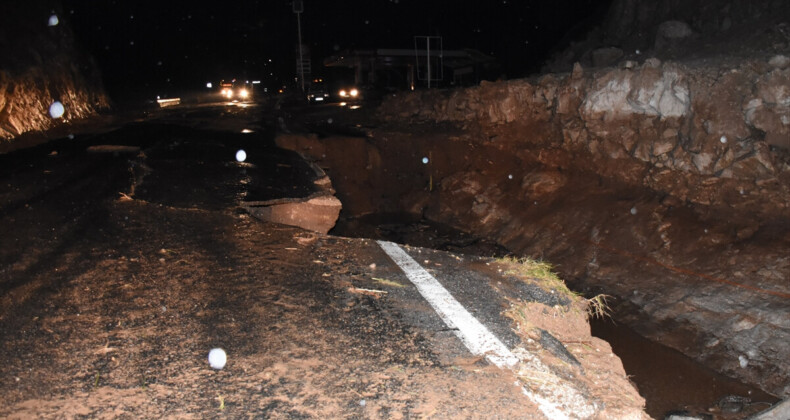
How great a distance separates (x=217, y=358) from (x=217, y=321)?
1.67ft

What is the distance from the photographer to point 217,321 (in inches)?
138

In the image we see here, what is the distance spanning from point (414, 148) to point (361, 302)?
495 inches

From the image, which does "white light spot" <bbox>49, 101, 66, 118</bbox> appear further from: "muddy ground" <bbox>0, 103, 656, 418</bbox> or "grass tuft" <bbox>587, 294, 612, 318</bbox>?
"grass tuft" <bbox>587, 294, 612, 318</bbox>

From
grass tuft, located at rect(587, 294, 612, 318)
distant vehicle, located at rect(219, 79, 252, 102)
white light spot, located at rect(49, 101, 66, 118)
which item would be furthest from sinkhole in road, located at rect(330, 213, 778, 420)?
distant vehicle, located at rect(219, 79, 252, 102)

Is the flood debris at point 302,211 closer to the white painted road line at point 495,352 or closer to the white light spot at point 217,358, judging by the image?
the white painted road line at point 495,352

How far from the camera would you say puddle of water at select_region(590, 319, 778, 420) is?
5.59 metres

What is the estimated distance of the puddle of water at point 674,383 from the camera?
5.59m

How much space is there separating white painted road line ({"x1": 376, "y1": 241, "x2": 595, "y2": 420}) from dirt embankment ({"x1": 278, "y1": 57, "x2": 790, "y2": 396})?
477cm

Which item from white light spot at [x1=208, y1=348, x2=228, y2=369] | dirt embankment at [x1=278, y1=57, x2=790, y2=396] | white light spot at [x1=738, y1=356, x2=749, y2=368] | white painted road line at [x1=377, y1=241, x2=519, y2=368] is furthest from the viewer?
dirt embankment at [x1=278, y1=57, x2=790, y2=396]

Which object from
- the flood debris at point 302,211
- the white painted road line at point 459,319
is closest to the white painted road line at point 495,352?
the white painted road line at point 459,319

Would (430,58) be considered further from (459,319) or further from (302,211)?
(459,319)

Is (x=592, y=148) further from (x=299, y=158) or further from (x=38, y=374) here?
(x=38, y=374)

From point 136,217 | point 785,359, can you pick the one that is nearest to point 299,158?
point 136,217

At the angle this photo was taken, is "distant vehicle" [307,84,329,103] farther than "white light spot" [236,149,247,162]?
Yes
